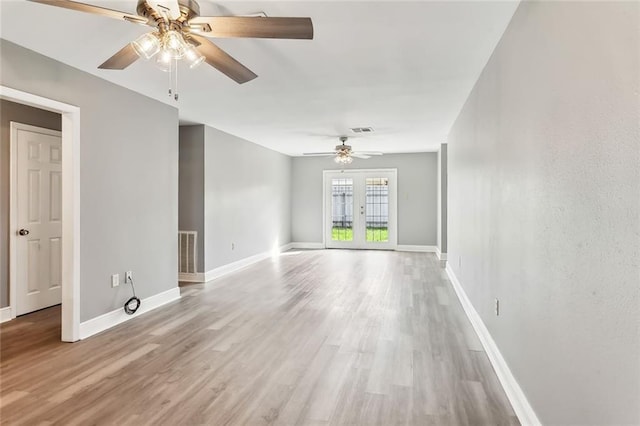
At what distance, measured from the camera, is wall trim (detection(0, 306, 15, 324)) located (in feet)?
12.9

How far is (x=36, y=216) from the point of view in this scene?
4.34 meters

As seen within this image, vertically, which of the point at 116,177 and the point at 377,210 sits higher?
the point at 116,177

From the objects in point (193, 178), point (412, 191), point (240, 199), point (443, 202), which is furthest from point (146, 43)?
point (412, 191)

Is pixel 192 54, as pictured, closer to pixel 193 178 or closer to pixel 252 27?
pixel 252 27

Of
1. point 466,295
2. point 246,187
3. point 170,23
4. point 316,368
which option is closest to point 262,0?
point 170,23

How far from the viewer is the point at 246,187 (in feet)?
23.6

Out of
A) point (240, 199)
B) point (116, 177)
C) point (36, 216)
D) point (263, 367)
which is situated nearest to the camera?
point (263, 367)

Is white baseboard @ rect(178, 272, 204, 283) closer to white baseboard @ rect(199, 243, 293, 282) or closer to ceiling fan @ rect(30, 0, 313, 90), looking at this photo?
white baseboard @ rect(199, 243, 293, 282)

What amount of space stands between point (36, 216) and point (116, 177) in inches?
54.5

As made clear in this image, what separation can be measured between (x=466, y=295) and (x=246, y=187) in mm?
4475

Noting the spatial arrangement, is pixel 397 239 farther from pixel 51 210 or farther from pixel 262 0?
pixel 262 0

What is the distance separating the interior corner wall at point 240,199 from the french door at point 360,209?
133 centimetres

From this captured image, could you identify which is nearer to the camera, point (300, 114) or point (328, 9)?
point (328, 9)

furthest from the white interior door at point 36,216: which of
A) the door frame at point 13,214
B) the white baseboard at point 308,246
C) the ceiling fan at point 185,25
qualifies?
the white baseboard at point 308,246
